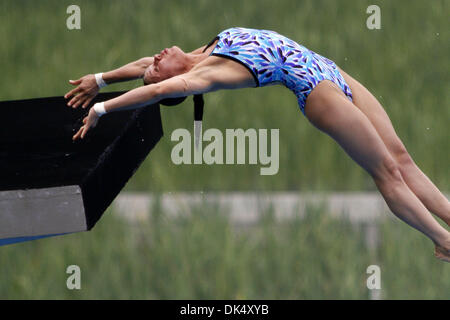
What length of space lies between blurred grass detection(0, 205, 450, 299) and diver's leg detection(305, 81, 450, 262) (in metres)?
1.65

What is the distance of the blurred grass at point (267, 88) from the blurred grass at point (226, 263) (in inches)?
40.8

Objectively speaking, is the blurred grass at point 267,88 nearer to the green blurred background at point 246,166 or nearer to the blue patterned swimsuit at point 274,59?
the green blurred background at point 246,166

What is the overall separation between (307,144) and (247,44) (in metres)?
3.65

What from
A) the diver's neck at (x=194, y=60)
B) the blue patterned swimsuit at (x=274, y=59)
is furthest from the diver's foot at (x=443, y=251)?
the diver's neck at (x=194, y=60)

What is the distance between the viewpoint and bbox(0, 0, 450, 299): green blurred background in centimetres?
694

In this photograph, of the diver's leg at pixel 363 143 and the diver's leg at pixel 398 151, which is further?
the diver's leg at pixel 398 151

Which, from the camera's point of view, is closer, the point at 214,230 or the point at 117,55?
the point at 214,230

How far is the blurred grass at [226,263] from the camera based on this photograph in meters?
6.88

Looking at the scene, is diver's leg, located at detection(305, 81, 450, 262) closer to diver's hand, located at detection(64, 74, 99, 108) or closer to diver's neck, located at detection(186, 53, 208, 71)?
diver's neck, located at detection(186, 53, 208, 71)

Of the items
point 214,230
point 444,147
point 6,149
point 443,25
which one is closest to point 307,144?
point 444,147

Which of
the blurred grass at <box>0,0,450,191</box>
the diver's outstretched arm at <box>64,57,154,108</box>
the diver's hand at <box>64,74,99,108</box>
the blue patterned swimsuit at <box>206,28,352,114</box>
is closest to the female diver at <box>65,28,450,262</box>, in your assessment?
the blue patterned swimsuit at <box>206,28,352,114</box>

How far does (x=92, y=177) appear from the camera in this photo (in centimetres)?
507

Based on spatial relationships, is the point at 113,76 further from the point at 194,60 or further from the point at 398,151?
the point at 398,151

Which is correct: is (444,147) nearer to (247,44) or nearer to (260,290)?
(260,290)
